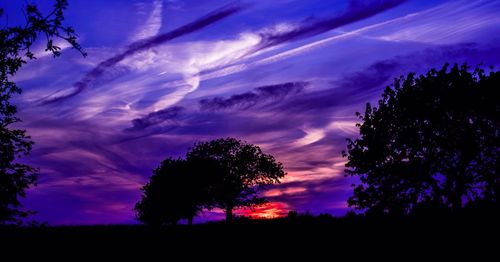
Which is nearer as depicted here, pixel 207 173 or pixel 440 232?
pixel 440 232

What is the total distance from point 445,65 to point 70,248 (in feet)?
115

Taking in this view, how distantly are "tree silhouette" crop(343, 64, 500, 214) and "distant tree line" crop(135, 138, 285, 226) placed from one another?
3553 cm

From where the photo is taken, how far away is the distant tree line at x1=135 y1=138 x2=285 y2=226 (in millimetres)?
72438

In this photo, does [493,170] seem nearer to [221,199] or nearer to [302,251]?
[302,251]

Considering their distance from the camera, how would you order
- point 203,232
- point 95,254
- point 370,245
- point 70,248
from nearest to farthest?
point 370,245
point 95,254
point 70,248
point 203,232

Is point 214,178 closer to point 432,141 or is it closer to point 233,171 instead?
point 233,171

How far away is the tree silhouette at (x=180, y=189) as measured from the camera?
72500 millimetres

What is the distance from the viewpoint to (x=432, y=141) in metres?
37.2

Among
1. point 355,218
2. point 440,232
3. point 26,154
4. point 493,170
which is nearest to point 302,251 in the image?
point 440,232

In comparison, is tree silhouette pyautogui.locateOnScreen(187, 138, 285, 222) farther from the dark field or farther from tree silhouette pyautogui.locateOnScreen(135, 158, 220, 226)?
the dark field

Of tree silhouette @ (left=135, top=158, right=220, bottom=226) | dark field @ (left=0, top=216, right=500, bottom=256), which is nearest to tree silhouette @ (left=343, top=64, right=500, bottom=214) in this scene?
dark field @ (left=0, top=216, right=500, bottom=256)

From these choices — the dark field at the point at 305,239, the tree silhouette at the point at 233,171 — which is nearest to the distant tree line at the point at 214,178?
the tree silhouette at the point at 233,171

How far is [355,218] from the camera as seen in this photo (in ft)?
48.3

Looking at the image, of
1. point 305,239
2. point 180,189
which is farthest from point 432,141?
point 180,189
